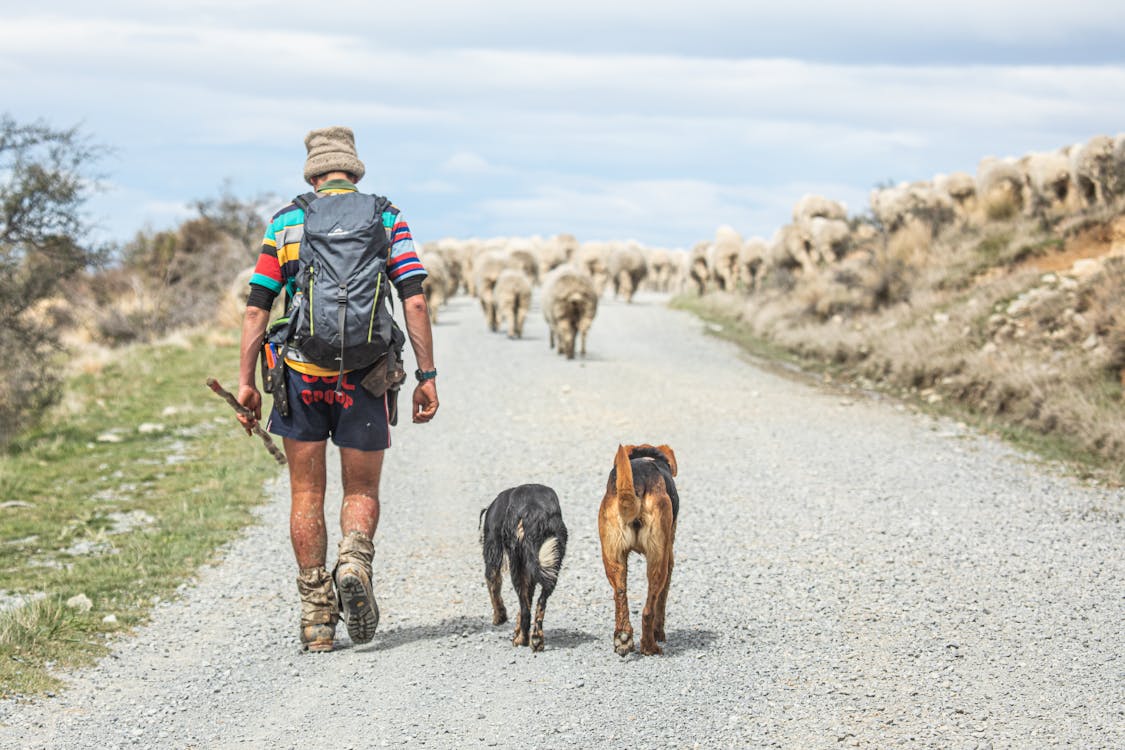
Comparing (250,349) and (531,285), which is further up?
(531,285)

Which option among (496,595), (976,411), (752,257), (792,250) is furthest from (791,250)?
(496,595)

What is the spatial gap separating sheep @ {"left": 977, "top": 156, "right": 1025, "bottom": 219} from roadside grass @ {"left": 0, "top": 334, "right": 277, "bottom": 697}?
676 inches

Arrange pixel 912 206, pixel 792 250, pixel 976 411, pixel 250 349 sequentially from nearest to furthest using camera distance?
1. pixel 250 349
2. pixel 976 411
3. pixel 912 206
4. pixel 792 250

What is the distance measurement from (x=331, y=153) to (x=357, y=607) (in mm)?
2170

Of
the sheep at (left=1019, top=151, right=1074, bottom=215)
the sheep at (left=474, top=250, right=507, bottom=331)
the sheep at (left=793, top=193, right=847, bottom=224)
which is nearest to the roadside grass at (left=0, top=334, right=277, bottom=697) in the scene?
the sheep at (left=474, top=250, right=507, bottom=331)

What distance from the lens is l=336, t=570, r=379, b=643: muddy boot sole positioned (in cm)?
525

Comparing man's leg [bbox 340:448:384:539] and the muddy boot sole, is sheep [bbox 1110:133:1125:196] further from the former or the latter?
the muddy boot sole

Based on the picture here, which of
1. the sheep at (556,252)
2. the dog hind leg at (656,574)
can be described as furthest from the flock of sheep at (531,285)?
the dog hind leg at (656,574)

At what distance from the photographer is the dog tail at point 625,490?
485 centimetres

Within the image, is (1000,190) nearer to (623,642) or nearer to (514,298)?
(514,298)

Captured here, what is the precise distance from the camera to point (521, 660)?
534 centimetres

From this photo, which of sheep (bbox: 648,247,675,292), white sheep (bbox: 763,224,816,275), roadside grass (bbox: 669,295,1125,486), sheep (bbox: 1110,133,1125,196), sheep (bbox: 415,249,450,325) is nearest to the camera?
roadside grass (bbox: 669,295,1125,486)

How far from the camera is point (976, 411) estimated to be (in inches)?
554

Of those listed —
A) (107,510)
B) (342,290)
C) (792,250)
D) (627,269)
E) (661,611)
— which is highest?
(792,250)
